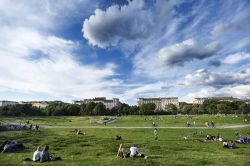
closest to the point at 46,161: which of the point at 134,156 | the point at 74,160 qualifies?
the point at 74,160

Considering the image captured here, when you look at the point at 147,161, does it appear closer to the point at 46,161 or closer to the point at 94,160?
the point at 94,160

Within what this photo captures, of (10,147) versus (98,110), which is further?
(98,110)

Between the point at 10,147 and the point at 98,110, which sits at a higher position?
the point at 98,110

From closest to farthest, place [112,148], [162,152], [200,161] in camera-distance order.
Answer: [200,161], [162,152], [112,148]

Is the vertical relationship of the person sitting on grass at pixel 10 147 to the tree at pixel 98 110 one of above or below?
below

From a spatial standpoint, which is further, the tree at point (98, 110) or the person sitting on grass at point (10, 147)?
the tree at point (98, 110)

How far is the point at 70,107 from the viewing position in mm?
197750

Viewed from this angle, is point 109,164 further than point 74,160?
No

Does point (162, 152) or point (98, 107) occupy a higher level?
point (98, 107)

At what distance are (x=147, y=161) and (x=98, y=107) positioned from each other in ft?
564

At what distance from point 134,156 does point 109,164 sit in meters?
3.95

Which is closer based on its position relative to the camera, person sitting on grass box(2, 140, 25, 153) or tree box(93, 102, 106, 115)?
person sitting on grass box(2, 140, 25, 153)

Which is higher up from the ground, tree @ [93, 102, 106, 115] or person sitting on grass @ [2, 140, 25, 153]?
tree @ [93, 102, 106, 115]

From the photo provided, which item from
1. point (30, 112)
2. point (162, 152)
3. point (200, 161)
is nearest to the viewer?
point (200, 161)
